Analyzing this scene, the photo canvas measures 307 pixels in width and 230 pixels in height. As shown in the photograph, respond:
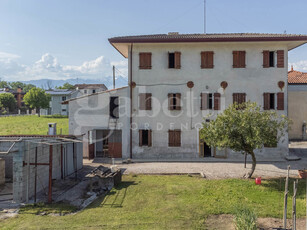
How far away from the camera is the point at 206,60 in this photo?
68.0 ft

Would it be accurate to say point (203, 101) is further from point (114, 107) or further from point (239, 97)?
point (114, 107)

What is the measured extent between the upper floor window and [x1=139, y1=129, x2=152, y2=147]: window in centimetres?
986

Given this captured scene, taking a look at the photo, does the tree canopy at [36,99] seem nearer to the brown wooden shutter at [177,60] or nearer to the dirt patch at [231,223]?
the brown wooden shutter at [177,60]

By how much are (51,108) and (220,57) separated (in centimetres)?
6434

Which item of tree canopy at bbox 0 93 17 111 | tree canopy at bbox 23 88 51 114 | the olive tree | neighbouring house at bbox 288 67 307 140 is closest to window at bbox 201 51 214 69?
the olive tree

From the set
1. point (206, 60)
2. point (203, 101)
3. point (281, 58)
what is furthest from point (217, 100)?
point (281, 58)

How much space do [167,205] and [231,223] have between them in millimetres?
2767

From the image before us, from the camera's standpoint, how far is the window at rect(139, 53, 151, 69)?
68.4 feet

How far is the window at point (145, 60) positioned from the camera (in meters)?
20.8

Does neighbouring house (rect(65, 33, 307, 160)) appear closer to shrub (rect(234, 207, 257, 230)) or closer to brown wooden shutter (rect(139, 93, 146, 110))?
brown wooden shutter (rect(139, 93, 146, 110))

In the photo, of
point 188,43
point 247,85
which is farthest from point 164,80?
point 247,85

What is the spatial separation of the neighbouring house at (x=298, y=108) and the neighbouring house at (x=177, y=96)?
8.42m

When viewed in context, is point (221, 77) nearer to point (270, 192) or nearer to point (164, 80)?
point (164, 80)

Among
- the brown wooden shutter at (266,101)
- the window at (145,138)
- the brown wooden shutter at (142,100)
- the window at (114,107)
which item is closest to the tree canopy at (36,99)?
the window at (114,107)
